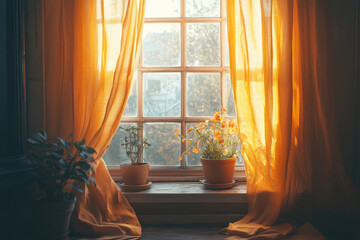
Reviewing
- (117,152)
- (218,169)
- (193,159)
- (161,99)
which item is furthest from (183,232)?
(161,99)

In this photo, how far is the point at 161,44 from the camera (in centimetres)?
247

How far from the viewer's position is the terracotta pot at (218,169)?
7.26ft

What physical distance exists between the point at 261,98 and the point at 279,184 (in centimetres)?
58

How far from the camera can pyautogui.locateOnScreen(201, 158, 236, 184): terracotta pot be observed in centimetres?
221

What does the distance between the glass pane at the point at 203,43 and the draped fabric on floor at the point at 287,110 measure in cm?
33

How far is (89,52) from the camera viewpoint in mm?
2129

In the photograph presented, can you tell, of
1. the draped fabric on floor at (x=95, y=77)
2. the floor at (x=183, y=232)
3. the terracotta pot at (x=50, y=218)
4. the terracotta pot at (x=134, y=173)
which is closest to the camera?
the terracotta pot at (x=50, y=218)

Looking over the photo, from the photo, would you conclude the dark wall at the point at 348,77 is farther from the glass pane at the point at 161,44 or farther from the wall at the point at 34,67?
the wall at the point at 34,67

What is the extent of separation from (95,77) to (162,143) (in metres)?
0.73

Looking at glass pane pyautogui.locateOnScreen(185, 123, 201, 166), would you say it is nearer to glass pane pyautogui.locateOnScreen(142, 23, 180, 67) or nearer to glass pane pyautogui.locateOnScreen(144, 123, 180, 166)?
glass pane pyautogui.locateOnScreen(144, 123, 180, 166)

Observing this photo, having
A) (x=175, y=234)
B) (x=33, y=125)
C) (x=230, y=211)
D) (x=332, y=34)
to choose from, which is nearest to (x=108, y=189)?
(x=175, y=234)

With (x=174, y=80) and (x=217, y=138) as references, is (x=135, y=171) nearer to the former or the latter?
(x=217, y=138)

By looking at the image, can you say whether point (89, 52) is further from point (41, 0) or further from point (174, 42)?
point (174, 42)

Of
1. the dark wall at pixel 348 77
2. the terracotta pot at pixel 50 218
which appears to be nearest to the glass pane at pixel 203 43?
the dark wall at pixel 348 77
